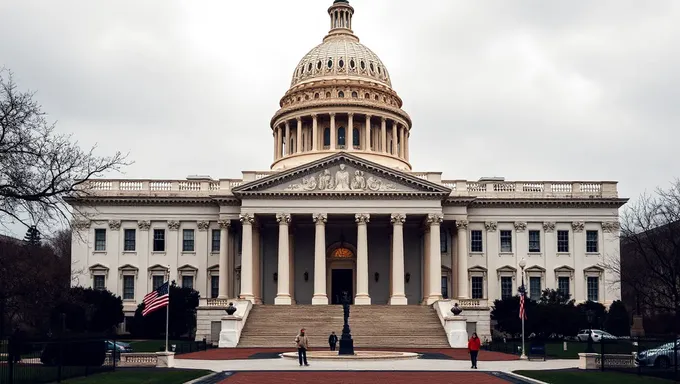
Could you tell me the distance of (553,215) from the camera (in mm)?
76375

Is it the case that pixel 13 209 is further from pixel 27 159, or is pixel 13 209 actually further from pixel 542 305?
pixel 542 305

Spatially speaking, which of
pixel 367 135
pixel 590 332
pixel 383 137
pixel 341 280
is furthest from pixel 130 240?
pixel 590 332

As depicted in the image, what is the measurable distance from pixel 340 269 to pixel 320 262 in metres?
9.01

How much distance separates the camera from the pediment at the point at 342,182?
229 feet

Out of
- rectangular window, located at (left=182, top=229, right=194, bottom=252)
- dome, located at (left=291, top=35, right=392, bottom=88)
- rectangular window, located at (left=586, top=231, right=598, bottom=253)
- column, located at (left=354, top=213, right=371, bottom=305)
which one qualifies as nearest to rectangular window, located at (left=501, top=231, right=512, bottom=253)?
rectangular window, located at (left=586, top=231, right=598, bottom=253)

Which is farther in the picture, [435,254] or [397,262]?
[435,254]

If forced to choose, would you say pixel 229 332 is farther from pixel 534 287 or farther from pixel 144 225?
pixel 534 287

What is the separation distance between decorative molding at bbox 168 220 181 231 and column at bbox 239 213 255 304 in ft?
27.5

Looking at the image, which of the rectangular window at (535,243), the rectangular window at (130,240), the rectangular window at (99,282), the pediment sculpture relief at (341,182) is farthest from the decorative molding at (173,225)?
the rectangular window at (535,243)

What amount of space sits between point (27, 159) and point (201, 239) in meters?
48.2

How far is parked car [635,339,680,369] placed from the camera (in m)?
33.2

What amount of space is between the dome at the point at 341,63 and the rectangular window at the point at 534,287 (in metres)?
32.9

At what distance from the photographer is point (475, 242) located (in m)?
76.6

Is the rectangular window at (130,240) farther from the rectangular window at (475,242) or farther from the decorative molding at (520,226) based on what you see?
the decorative molding at (520,226)
